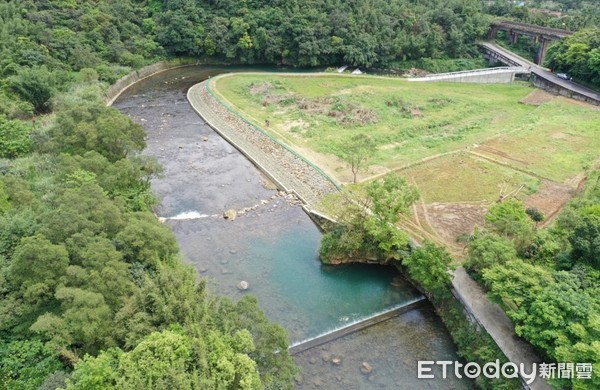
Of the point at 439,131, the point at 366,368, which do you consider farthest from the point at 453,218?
the point at 439,131

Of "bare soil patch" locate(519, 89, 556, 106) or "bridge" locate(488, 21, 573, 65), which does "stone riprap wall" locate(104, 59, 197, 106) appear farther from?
"bridge" locate(488, 21, 573, 65)

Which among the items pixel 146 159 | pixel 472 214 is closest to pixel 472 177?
pixel 472 214

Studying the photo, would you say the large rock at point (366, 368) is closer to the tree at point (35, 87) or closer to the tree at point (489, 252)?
the tree at point (489, 252)

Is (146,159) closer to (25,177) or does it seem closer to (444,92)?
(25,177)

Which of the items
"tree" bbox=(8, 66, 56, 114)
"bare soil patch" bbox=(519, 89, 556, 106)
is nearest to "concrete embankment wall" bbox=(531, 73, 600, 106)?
"bare soil patch" bbox=(519, 89, 556, 106)

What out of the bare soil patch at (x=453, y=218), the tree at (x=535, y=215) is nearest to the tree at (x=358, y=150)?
the bare soil patch at (x=453, y=218)

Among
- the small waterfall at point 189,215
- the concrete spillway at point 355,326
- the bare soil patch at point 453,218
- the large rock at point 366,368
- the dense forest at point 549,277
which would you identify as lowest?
the large rock at point 366,368

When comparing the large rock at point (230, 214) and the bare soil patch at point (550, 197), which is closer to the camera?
the large rock at point (230, 214)
